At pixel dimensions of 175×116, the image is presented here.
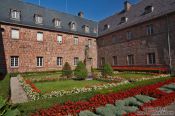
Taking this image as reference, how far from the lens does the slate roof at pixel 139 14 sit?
1973 cm

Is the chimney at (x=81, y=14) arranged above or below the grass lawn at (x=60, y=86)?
above

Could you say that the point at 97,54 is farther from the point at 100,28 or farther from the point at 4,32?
the point at 4,32

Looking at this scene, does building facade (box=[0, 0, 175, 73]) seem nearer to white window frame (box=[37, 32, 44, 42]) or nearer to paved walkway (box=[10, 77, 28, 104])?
white window frame (box=[37, 32, 44, 42])

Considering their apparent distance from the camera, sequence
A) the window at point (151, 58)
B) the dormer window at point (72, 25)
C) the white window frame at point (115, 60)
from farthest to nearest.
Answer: the dormer window at point (72, 25), the white window frame at point (115, 60), the window at point (151, 58)

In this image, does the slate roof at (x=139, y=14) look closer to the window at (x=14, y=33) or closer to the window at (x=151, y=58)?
the window at (x=151, y=58)

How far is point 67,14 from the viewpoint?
2966cm

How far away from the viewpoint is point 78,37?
27.8 meters

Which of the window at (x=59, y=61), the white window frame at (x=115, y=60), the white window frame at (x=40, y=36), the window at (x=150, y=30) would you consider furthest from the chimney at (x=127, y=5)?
the white window frame at (x=40, y=36)

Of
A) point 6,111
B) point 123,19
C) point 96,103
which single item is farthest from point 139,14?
point 6,111

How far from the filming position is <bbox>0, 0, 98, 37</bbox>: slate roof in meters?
21.3

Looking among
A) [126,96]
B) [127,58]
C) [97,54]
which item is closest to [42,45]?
[97,54]

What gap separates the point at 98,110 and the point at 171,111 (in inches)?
106

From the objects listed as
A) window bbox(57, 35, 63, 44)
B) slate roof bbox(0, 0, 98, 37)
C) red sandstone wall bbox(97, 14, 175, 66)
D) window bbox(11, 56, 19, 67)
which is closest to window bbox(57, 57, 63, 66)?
window bbox(57, 35, 63, 44)

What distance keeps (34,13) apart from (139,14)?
53.6 ft
